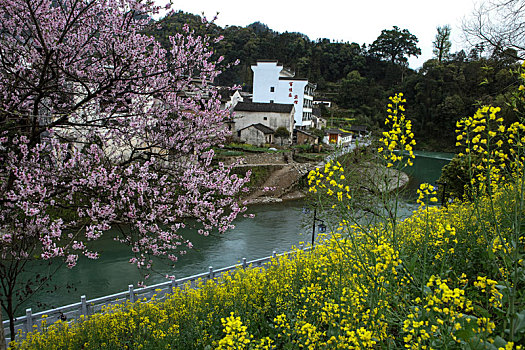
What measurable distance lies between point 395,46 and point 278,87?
40979 millimetres

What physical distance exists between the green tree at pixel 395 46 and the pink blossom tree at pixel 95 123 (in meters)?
71.7

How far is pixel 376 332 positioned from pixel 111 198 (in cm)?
358

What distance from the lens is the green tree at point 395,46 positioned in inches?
2702

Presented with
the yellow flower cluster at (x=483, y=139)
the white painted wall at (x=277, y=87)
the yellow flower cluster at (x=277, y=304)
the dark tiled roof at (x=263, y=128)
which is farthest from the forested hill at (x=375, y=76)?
the yellow flower cluster at (x=483, y=139)

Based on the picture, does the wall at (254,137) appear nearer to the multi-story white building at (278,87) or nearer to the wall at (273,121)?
the wall at (273,121)

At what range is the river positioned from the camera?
11060 millimetres

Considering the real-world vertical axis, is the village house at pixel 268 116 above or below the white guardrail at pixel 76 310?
above

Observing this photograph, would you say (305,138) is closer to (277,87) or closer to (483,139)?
(277,87)

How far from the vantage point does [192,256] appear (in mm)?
14039

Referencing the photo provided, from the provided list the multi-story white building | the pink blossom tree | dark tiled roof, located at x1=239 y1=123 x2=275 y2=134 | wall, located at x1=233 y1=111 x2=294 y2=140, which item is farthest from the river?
the multi-story white building

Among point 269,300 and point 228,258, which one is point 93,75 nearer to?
point 269,300

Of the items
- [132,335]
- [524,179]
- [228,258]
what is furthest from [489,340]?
[228,258]

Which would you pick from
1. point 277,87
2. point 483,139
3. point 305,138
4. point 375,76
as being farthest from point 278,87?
point 483,139

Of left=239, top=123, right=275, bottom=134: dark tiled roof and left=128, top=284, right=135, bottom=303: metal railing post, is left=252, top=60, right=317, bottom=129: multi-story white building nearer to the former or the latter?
left=239, top=123, right=275, bottom=134: dark tiled roof
